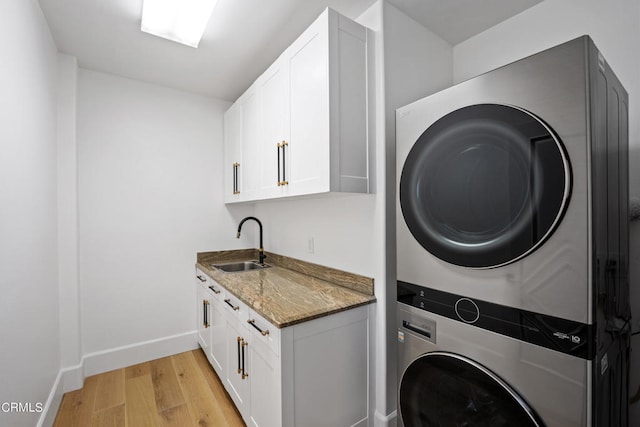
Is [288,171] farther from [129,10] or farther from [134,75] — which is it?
[134,75]

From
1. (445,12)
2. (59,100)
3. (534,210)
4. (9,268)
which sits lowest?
(9,268)

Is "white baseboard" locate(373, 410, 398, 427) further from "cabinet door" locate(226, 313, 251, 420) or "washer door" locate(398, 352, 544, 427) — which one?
"cabinet door" locate(226, 313, 251, 420)

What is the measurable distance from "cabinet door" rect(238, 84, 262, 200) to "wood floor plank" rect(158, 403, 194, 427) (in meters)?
1.52

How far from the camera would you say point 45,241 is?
1826 mm

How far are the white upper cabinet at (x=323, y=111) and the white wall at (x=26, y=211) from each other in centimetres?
126

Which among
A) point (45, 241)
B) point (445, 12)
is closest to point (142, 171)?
point (45, 241)

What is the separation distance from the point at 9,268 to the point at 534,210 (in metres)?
2.04

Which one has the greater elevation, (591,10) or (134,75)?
(134,75)

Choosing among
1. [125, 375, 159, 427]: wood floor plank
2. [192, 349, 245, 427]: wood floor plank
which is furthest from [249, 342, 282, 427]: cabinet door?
[125, 375, 159, 427]: wood floor plank

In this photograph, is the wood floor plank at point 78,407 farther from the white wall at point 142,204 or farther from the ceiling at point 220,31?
the ceiling at point 220,31

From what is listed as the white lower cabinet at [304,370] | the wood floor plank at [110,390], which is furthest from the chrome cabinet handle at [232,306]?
the wood floor plank at [110,390]

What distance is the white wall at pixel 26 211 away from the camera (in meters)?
1.22

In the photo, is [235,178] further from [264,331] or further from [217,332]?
[264,331]

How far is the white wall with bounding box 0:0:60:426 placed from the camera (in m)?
1.22
